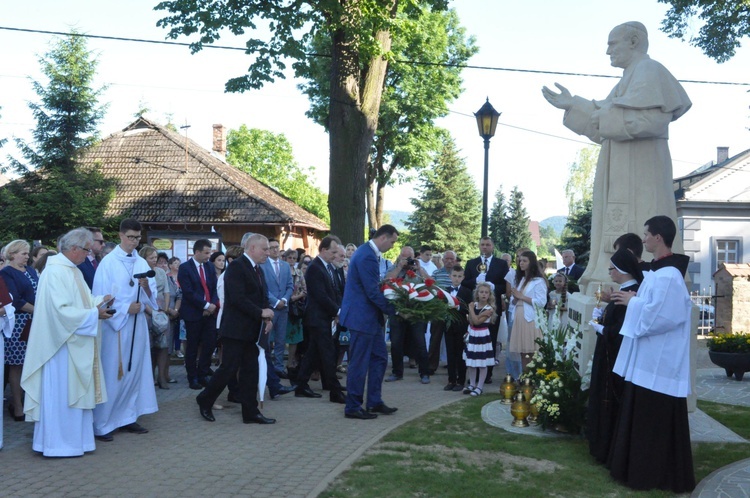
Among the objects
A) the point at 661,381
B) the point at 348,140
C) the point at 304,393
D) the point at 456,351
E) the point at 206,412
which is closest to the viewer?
the point at 661,381

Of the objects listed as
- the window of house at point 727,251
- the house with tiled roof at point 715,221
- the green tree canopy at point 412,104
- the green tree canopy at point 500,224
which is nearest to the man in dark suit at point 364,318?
the green tree canopy at point 412,104

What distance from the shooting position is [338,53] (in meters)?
17.1

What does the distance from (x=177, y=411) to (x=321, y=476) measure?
3.67m

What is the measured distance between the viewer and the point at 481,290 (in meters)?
11.0

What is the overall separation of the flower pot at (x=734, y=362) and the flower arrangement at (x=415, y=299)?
5.62 m

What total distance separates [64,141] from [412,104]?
49.0 ft

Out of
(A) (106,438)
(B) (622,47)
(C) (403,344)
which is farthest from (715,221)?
(A) (106,438)

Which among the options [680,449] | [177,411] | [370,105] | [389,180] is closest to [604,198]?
[680,449]

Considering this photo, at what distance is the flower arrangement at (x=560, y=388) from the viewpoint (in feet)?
26.4

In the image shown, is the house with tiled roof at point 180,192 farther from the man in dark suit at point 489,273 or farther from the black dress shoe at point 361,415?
the black dress shoe at point 361,415

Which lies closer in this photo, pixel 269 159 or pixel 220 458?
pixel 220 458

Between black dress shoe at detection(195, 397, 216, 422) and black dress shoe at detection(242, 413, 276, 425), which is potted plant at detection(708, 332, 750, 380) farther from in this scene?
black dress shoe at detection(195, 397, 216, 422)

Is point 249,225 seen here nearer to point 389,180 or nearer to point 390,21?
point 389,180

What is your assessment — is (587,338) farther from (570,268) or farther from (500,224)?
(500,224)
